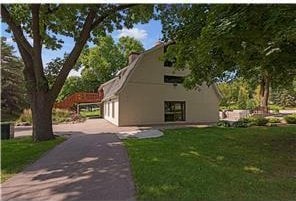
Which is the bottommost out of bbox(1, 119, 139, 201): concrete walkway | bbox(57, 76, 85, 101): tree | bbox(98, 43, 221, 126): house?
bbox(1, 119, 139, 201): concrete walkway

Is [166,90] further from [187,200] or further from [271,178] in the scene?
[187,200]

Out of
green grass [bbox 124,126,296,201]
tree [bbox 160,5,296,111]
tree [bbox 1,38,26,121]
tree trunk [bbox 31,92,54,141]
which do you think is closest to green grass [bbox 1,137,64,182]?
tree trunk [bbox 31,92,54,141]

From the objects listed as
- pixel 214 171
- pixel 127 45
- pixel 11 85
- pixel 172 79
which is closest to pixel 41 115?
pixel 214 171

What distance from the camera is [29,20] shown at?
1748 cm

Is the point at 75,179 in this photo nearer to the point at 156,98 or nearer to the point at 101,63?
the point at 156,98

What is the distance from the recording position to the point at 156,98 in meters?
26.5

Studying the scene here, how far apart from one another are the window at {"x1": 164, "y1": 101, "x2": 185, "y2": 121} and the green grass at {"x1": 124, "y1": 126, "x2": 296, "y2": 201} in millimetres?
14330

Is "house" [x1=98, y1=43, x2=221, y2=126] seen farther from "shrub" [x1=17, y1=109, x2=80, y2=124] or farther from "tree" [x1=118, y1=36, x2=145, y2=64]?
"tree" [x1=118, y1=36, x2=145, y2=64]

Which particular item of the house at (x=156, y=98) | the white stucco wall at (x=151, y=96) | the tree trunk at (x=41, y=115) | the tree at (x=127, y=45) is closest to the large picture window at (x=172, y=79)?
the house at (x=156, y=98)

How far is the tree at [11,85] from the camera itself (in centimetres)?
3978

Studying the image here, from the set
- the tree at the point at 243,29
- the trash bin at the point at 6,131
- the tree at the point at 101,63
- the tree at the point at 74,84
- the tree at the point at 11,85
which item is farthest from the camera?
the tree at the point at 101,63

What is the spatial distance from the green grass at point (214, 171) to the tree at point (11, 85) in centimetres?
3223

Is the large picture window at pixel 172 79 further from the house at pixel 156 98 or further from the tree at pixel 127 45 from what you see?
the tree at pixel 127 45

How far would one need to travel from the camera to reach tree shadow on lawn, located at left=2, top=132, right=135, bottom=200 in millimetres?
6130
